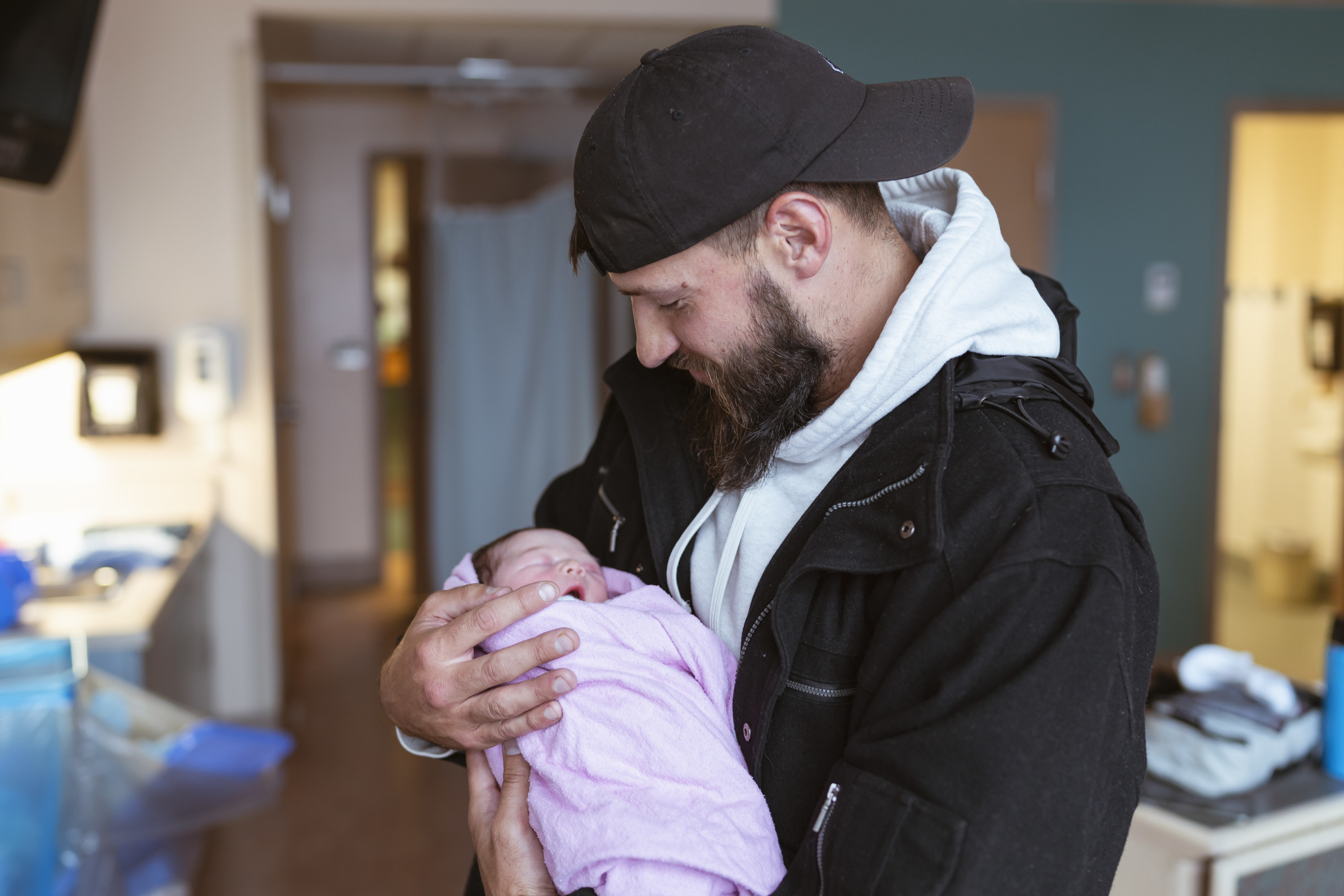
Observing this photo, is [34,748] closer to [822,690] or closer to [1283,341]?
[822,690]

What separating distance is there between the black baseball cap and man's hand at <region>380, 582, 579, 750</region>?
1.14 feet

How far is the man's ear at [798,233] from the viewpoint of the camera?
2.98 ft

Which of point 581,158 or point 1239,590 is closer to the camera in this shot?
point 581,158

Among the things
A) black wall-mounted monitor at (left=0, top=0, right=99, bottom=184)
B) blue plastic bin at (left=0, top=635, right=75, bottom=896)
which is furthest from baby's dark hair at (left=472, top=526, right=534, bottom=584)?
black wall-mounted monitor at (left=0, top=0, right=99, bottom=184)

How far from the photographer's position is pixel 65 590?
2.52 m

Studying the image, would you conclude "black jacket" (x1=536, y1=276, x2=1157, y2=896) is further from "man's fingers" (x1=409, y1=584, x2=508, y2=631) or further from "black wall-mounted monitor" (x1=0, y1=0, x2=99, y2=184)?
"black wall-mounted monitor" (x1=0, y1=0, x2=99, y2=184)

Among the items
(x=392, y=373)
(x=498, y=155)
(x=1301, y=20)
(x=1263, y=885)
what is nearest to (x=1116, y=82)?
(x=1301, y=20)

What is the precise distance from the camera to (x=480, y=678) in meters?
0.98

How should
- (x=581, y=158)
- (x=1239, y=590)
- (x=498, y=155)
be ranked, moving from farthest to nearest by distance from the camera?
(x=1239, y=590), (x=498, y=155), (x=581, y=158)

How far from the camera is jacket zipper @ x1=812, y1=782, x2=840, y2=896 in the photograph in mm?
791

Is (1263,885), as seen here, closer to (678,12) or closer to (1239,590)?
(678,12)

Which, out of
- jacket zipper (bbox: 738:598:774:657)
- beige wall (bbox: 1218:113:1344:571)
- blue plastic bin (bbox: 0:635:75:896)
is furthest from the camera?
beige wall (bbox: 1218:113:1344:571)

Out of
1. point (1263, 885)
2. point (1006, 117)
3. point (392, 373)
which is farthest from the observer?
point (392, 373)

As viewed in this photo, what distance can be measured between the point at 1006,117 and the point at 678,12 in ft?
4.12
